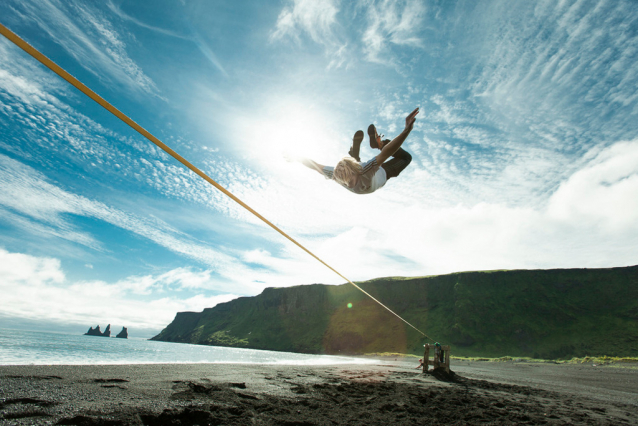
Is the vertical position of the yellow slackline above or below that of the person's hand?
below

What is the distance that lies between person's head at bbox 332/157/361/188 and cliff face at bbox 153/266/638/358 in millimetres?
82809

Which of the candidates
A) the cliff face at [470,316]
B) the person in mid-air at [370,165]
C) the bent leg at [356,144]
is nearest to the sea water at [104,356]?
the person in mid-air at [370,165]

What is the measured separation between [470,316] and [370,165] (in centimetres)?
9633

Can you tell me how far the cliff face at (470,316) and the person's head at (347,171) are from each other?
82809 mm

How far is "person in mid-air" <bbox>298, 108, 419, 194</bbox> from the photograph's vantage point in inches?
120

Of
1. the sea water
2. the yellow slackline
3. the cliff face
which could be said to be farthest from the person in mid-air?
the cliff face

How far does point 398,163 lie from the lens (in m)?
4.47

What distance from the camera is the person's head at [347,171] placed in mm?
3500

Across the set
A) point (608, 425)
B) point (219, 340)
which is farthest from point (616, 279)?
point (219, 340)

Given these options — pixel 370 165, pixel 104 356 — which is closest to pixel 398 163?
pixel 370 165

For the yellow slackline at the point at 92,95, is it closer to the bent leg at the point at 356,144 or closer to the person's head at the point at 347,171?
the person's head at the point at 347,171

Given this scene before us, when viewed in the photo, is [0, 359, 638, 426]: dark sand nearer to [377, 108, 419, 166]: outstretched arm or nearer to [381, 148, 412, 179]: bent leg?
[381, 148, 412, 179]: bent leg

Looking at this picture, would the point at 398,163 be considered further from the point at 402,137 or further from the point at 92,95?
the point at 92,95

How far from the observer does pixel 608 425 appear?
6969mm
